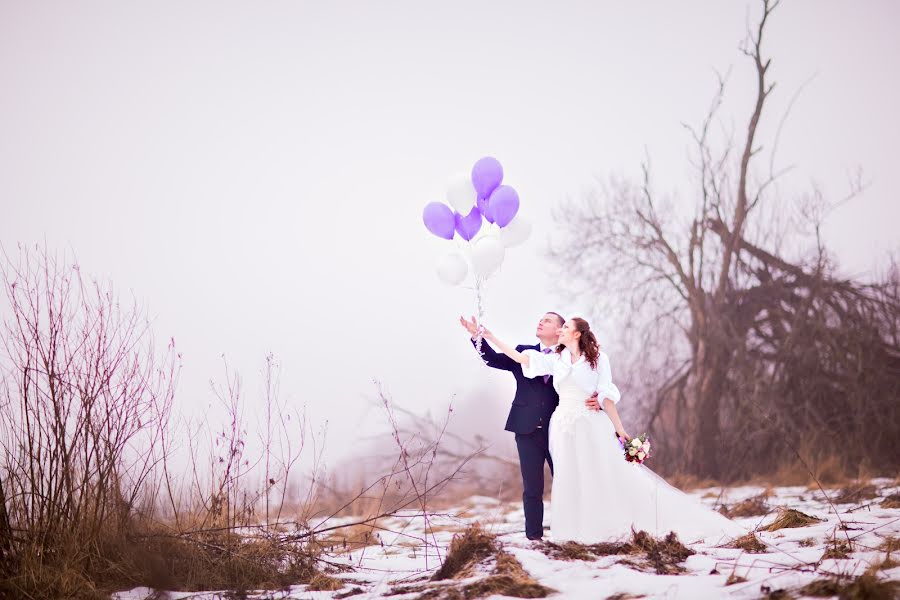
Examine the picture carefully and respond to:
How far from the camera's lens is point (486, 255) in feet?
15.3

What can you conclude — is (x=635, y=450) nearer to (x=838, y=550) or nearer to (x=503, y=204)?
(x=838, y=550)

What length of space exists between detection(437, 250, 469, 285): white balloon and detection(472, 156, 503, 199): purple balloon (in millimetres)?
421

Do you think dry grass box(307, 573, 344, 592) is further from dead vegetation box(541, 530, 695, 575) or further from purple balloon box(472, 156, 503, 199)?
purple balloon box(472, 156, 503, 199)

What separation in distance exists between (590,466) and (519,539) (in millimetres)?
523

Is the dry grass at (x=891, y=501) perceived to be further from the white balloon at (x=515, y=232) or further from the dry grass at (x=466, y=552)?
the dry grass at (x=466, y=552)

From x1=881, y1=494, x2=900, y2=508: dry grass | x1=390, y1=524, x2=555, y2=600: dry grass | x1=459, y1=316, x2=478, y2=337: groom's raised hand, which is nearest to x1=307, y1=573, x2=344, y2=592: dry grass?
x1=390, y1=524, x2=555, y2=600: dry grass

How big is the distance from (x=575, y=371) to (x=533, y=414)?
12.6 inches

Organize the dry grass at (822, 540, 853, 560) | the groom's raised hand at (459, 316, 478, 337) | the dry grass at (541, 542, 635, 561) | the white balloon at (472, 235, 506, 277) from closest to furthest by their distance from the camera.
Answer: the dry grass at (822, 540, 853, 560) → the dry grass at (541, 542, 635, 561) → the groom's raised hand at (459, 316, 478, 337) → the white balloon at (472, 235, 506, 277)

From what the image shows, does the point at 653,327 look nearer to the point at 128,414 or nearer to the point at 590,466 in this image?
the point at 590,466

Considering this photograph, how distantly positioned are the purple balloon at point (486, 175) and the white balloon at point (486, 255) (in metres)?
0.30

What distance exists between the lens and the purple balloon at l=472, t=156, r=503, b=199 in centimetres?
473

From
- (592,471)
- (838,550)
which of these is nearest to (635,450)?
(592,471)

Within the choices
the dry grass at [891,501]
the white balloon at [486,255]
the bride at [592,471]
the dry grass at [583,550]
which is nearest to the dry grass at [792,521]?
the bride at [592,471]

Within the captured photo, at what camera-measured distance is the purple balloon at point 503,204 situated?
185 inches
